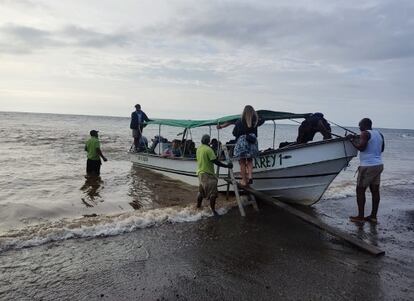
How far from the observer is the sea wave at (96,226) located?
6482 mm

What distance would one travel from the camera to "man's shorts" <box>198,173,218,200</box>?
28.3ft

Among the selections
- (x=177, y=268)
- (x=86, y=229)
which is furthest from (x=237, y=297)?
(x=86, y=229)

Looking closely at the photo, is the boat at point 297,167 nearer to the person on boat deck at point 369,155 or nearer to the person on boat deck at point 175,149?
the person on boat deck at point 369,155

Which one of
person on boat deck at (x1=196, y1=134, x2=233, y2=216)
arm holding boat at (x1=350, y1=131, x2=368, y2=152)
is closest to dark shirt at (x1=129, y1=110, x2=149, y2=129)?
person on boat deck at (x1=196, y1=134, x2=233, y2=216)

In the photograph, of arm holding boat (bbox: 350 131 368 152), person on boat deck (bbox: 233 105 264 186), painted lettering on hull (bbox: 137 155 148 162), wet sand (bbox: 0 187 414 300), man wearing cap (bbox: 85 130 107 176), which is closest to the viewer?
wet sand (bbox: 0 187 414 300)

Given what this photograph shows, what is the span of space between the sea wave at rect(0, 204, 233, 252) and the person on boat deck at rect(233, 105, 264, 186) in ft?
3.54

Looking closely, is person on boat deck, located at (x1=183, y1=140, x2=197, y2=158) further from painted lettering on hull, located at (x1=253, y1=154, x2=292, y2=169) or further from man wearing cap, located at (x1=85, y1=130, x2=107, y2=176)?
painted lettering on hull, located at (x1=253, y1=154, x2=292, y2=169)

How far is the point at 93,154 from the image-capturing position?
13531 millimetres

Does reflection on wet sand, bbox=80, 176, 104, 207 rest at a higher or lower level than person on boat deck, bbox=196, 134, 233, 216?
lower

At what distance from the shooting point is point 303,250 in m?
6.42

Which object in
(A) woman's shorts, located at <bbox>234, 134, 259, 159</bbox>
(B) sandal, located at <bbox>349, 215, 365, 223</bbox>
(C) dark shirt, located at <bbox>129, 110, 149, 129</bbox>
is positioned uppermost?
(C) dark shirt, located at <bbox>129, 110, 149, 129</bbox>

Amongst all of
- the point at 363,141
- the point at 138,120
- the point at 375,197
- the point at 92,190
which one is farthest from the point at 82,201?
the point at 375,197

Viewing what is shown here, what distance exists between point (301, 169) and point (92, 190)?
6349mm

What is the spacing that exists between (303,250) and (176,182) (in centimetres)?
756
